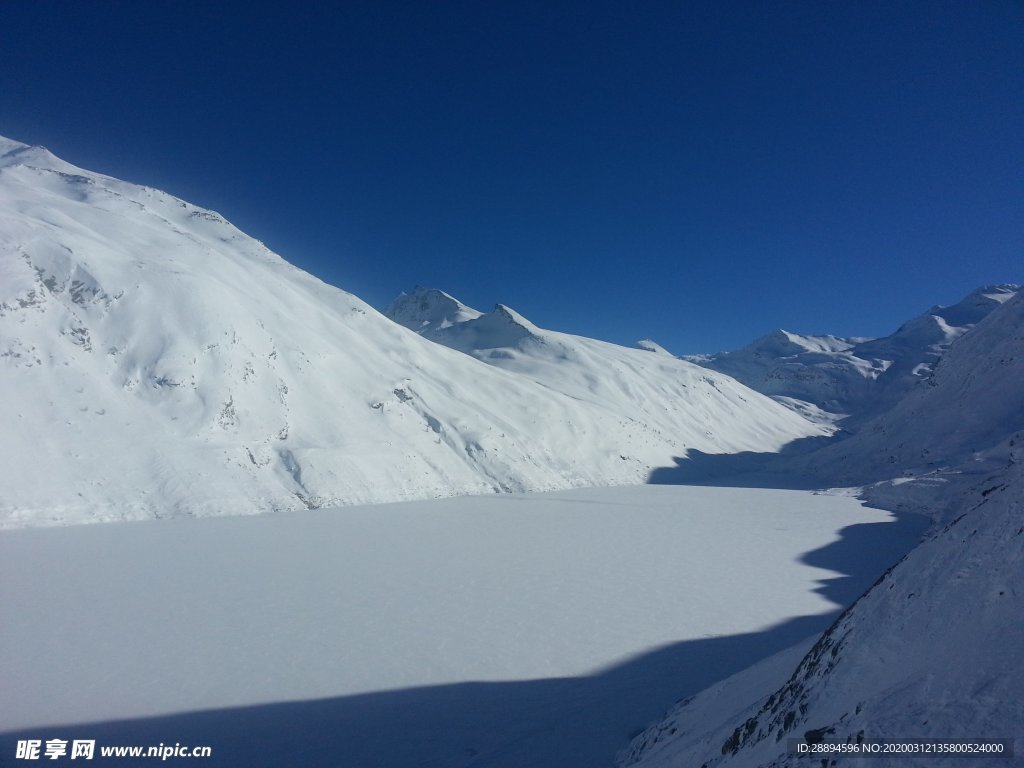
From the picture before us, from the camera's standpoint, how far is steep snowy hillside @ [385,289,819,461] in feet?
295

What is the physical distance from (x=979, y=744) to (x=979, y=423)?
5643 cm

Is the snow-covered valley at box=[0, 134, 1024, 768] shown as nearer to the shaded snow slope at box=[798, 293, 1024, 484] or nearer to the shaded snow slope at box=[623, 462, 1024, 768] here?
the shaded snow slope at box=[623, 462, 1024, 768]

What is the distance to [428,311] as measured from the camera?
162 metres

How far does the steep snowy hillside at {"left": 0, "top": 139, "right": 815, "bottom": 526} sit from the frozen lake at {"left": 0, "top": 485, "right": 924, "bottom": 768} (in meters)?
6.48

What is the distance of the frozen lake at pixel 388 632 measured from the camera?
913 cm

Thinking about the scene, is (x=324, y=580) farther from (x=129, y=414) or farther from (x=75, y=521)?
(x=129, y=414)

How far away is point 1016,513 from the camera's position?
490cm

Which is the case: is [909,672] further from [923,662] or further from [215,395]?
[215,395]

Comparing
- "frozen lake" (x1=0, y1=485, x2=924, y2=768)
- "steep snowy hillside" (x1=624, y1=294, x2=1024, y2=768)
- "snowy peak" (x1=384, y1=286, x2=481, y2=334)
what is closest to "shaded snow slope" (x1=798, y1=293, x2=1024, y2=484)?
"frozen lake" (x1=0, y1=485, x2=924, y2=768)

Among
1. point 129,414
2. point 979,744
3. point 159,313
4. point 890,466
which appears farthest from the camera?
point 890,466

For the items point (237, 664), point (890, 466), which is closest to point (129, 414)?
point (237, 664)

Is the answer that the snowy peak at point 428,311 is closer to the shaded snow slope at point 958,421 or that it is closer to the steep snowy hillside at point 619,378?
the steep snowy hillside at point 619,378

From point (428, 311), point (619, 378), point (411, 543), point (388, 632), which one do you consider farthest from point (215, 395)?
point (428, 311)

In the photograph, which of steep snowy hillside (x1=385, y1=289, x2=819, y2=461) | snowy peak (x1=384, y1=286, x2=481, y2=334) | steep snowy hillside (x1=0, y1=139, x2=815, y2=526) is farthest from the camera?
snowy peak (x1=384, y1=286, x2=481, y2=334)
